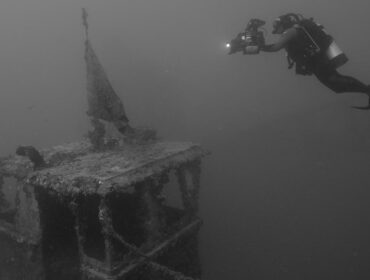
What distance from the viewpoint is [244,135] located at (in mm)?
13805

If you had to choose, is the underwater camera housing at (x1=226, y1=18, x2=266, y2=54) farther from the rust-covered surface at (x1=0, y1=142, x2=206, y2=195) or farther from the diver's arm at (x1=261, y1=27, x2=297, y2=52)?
the rust-covered surface at (x1=0, y1=142, x2=206, y2=195)

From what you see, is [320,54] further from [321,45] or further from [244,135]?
[244,135]

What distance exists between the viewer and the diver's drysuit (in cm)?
553

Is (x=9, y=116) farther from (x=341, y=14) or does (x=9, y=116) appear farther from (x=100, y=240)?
(x=341, y=14)

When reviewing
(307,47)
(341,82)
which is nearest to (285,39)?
(307,47)

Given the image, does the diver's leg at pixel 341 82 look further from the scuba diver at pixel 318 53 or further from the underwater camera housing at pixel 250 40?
the underwater camera housing at pixel 250 40

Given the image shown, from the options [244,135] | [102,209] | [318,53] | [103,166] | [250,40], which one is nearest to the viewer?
[102,209]

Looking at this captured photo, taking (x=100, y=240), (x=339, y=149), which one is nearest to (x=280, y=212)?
(x=339, y=149)

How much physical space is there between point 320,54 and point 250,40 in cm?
113

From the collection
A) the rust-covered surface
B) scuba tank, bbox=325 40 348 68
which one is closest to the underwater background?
scuba tank, bbox=325 40 348 68

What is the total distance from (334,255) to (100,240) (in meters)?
5.86

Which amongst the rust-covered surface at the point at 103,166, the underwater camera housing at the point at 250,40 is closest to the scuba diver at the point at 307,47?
the underwater camera housing at the point at 250,40

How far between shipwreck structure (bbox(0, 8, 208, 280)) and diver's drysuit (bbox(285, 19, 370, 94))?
216cm

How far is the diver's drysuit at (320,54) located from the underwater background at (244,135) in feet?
15.1
